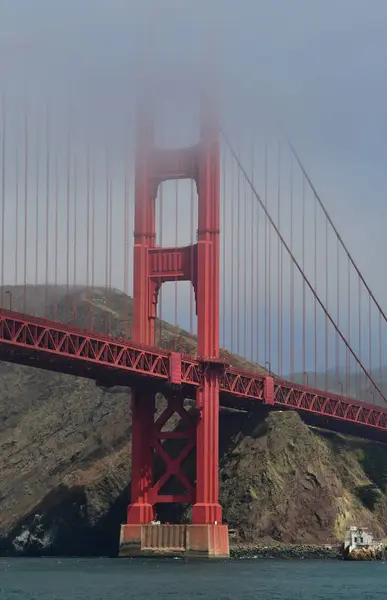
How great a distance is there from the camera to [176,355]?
123312mm

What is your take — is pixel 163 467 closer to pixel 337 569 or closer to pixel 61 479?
pixel 61 479

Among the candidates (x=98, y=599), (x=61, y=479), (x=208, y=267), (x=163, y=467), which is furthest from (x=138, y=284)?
(x=98, y=599)

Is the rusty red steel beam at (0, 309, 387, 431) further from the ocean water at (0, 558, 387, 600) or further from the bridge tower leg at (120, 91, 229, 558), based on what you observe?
the ocean water at (0, 558, 387, 600)

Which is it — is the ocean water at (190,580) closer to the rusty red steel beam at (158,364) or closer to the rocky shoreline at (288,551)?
the rocky shoreline at (288,551)

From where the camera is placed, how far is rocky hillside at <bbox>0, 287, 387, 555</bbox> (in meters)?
134

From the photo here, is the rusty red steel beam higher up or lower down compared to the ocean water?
higher up

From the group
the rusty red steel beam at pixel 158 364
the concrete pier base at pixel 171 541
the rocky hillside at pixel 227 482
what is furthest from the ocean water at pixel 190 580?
the rusty red steel beam at pixel 158 364

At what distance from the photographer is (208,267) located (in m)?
125

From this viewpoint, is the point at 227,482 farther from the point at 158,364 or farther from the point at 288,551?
the point at 158,364

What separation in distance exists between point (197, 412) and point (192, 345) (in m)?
27.3

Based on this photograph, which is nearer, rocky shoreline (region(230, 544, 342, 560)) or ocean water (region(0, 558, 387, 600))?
ocean water (region(0, 558, 387, 600))

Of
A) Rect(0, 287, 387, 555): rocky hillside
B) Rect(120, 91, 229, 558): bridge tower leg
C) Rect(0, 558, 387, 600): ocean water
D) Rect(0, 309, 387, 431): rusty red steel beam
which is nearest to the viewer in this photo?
Rect(0, 558, 387, 600): ocean water

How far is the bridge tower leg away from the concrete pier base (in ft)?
0.24

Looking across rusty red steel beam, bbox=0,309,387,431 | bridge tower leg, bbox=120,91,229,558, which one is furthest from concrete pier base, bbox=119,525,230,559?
rusty red steel beam, bbox=0,309,387,431
